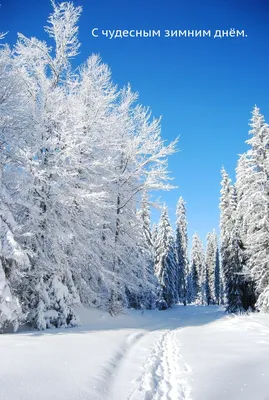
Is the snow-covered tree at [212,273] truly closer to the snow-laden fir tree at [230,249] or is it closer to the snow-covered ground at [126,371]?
the snow-laden fir tree at [230,249]

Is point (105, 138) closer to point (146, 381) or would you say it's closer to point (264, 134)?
point (264, 134)

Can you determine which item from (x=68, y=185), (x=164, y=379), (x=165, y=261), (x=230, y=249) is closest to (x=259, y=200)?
(x=230, y=249)

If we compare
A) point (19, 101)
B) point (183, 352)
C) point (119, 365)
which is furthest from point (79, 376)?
point (19, 101)

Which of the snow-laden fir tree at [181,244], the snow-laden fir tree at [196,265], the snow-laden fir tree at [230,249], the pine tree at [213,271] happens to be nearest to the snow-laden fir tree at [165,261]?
the snow-laden fir tree at [181,244]

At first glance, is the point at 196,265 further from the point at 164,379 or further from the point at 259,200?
the point at 164,379

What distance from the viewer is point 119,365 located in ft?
22.2

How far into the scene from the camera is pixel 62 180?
1367cm

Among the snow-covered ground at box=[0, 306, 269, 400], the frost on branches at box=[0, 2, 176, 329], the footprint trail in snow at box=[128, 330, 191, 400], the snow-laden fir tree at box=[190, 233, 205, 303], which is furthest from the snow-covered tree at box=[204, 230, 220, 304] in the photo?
the footprint trail in snow at box=[128, 330, 191, 400]

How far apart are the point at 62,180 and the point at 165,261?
32874 mm

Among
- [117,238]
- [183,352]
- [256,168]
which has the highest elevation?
[256,168]

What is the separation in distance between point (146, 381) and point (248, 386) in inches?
71.3

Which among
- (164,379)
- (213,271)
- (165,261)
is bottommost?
(213,271)

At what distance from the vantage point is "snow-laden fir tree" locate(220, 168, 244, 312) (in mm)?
29953

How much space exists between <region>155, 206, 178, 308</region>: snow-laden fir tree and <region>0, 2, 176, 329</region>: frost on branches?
23298mm
